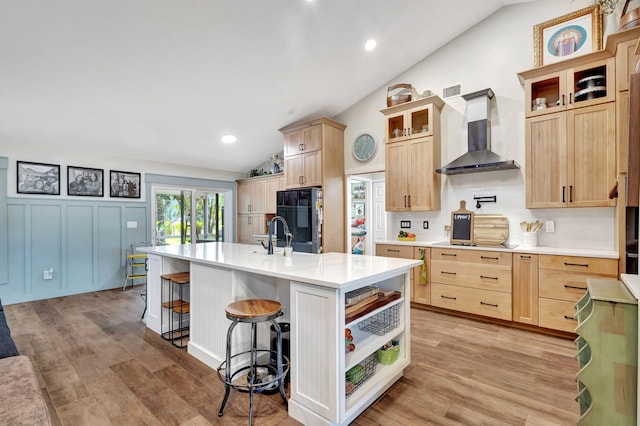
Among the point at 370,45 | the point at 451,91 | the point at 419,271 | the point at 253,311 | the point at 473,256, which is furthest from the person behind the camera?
the point at 451,91

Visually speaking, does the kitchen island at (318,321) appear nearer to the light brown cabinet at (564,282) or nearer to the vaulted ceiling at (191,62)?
the light brown cabinet at (564,282)

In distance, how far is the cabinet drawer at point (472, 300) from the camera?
3.26m

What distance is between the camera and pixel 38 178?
4.39 m

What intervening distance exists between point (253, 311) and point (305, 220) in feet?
9.42

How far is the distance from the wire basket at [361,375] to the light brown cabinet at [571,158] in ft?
8.12

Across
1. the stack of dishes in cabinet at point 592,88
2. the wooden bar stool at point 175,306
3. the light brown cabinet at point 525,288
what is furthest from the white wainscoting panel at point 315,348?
the stack of dishes in cabinet at point 592,88

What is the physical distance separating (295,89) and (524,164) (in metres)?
3.00

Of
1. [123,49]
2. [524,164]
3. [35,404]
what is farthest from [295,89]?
[35,404]

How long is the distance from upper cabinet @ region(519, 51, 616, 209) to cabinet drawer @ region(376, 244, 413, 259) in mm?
1410

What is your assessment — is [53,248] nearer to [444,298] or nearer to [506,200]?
[444,298]

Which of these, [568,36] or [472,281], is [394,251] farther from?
[568,36]

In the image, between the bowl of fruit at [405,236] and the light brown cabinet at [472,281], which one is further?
the bowl of fruit at [405,236]

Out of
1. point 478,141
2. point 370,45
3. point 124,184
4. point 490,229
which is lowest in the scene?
point 490,229

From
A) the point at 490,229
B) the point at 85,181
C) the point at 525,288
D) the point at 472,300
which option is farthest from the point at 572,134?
the point at 85,181
